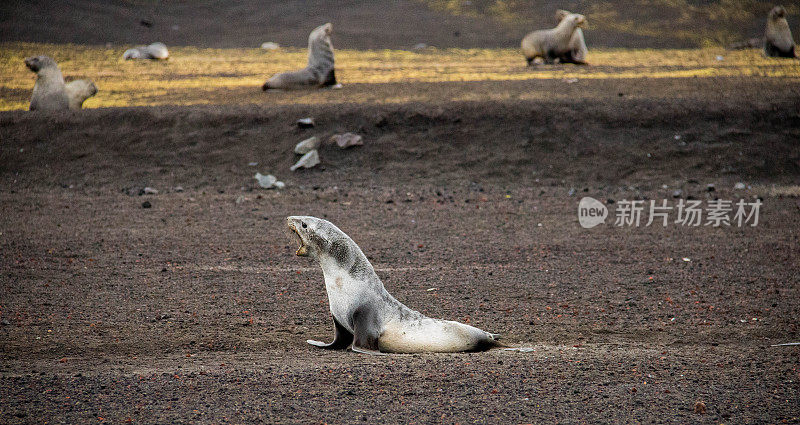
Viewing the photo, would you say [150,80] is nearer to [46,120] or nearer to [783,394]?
[46,120]

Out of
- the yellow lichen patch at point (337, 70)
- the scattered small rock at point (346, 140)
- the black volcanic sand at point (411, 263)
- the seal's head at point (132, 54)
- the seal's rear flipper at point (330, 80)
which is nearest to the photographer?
the black volcanic sand at point (411, 263)

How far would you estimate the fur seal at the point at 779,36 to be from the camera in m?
20.5

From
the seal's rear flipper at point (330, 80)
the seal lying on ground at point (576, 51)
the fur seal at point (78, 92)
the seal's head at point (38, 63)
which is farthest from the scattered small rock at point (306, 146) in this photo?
the seal lying on ground at point (576, 51)

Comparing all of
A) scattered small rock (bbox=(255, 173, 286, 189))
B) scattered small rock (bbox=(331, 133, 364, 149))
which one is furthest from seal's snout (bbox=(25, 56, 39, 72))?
scattered small rock (bbox=(331, 133, 364, 149))

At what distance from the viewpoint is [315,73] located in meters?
17.6

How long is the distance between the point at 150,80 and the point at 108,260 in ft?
36.3

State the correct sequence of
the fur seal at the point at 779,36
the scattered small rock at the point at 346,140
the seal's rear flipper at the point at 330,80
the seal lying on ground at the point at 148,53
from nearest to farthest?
1. the scattered small rock at the point at 346,140
2. the seal's rear flipper at the point at 330,80
3. the fur seal at the point at 779,36
4. the seal lying on ground at the point at 148,53

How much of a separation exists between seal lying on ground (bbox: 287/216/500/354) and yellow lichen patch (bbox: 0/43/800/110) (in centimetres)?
977

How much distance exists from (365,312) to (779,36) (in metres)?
18.6

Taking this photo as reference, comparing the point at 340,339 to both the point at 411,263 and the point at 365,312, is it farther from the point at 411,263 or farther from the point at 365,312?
the point at 411,263

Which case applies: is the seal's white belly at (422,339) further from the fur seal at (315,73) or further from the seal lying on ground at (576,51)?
the seal lying on ground at (576,51)

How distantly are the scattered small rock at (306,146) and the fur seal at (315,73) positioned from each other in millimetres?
3558

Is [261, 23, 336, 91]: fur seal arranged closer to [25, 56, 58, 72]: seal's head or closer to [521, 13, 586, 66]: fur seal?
[25, 56, 58, 72]: seal's head

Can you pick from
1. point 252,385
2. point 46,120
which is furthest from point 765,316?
point 46,120
